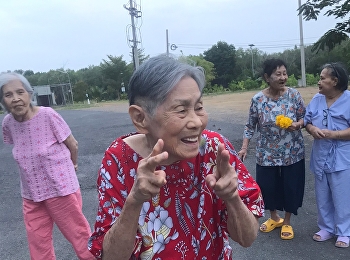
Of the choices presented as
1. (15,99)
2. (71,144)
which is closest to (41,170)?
(71,144)

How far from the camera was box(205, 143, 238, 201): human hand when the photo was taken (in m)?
1.22

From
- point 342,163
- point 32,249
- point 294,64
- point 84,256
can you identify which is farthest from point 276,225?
point 294,64

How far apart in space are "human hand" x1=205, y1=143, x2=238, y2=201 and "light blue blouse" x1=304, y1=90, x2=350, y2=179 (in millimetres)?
2671

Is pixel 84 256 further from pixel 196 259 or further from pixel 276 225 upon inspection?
pixel 276 225

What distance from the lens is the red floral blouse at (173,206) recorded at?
4.67ft

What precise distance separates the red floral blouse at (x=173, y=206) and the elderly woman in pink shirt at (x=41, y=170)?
165 cm

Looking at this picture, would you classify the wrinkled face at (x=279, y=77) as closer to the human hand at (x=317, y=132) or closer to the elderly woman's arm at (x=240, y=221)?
the human hand at (x=317, y=132)

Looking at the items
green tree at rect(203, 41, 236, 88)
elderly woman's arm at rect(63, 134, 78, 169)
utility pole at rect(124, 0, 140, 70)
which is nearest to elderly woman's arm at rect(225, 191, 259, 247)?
elderly woman's arm at rect(63, 134, 78, 169)

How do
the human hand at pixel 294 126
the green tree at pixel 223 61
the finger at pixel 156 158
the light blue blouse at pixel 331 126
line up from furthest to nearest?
1. the green tree at pixel 223 61
2. the human hand at pixel 294 126
3. the light blue blouse at pixel 331 126
4. the finger at pixel 156 158

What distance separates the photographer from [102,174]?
4.83ft

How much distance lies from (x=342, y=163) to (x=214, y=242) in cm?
251

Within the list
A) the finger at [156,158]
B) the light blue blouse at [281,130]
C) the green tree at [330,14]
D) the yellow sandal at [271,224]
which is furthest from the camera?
the green tree at [330,14]

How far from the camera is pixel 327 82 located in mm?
3512

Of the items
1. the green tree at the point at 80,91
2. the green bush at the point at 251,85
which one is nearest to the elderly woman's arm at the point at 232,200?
the green bush at the point at 251,85
